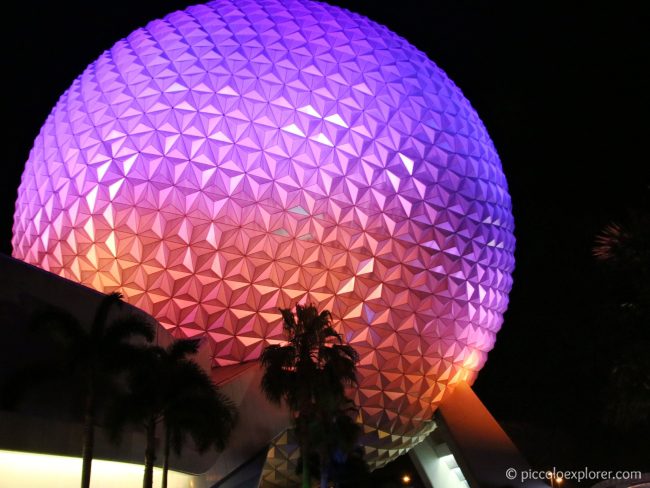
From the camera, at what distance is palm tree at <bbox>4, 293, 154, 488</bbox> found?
1391 cm

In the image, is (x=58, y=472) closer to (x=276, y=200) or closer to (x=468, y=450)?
(x=276, y=200)

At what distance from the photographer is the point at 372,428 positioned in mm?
24297

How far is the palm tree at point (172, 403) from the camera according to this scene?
1507 centimetres

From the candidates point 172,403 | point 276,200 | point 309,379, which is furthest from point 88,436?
point 276,200

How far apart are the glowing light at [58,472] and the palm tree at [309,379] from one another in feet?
14.7

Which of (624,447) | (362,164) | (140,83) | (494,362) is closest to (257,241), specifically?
(362,164)

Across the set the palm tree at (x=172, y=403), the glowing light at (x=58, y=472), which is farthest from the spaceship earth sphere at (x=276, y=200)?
the palm tree at (x=172, y=403)

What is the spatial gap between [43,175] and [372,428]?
14961 millimetres

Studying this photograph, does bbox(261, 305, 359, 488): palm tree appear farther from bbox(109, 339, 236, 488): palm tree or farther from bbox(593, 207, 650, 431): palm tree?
bbox(593, 207, 650, 431): palm tree

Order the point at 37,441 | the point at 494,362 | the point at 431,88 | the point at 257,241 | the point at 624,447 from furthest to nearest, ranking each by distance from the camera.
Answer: the point at 494,362 < the point at 624,447 < the point at 431,88 < the point at 257,241 < the point at 37,441

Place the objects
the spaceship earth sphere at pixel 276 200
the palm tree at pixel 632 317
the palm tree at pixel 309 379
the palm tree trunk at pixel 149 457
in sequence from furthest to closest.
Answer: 1. the spaceship earth sphere at pixel 276 200
2. the palm tree at pixel 309 379
3. the palm tree trunk at pixel 149 457
4. the palm tree at pixel 632 317

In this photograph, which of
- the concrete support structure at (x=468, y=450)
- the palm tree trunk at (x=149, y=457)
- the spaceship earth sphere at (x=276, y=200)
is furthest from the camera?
the concrete support structure at (x=468, y=450)

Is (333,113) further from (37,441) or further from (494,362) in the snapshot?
(494,362)

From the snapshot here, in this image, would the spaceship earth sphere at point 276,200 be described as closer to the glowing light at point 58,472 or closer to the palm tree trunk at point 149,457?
the glowing light at point 58,472
